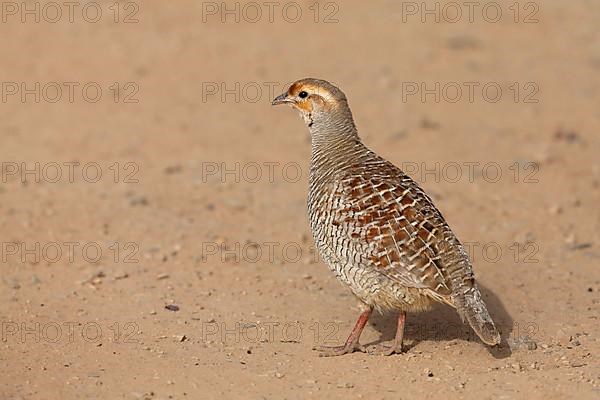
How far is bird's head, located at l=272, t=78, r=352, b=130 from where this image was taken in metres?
7.74

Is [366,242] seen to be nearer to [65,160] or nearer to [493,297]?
[493,297]

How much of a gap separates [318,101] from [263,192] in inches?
118

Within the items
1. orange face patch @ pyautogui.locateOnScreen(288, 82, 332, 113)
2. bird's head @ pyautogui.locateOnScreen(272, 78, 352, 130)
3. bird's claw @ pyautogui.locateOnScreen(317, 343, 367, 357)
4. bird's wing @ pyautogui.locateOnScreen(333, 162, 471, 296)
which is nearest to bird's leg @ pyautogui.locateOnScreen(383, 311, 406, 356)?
bird's claw @ pyautogui.locateOnScreen(317, 343, 367, 357)

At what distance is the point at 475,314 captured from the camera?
6.59m

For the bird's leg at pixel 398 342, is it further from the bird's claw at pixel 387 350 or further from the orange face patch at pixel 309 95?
the orange face patch at pixel 309 95

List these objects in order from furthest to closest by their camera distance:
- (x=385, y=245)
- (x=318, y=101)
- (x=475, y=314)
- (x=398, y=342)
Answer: (x=318, y=101) → (x=398, y=342) → (x=385, y=245) → (x=475, y=314)

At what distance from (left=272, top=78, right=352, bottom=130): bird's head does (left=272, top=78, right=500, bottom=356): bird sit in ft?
1.04

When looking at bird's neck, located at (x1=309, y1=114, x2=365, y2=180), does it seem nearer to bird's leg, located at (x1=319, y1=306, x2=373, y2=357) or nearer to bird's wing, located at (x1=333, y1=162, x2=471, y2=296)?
bird's wing, located at (x1=333, y1=162, x2=471, y2=296)

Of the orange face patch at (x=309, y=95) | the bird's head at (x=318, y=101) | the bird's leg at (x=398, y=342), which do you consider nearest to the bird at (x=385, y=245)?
the bird's leg at (x=398, y=342)

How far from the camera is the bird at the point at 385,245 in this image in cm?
668

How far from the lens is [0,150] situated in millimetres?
11398

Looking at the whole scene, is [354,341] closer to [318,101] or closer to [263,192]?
[318,101]

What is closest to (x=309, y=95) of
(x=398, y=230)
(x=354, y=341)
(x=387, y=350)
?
(x=398, y=230)

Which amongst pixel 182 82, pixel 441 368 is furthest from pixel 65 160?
pixel 441 368
